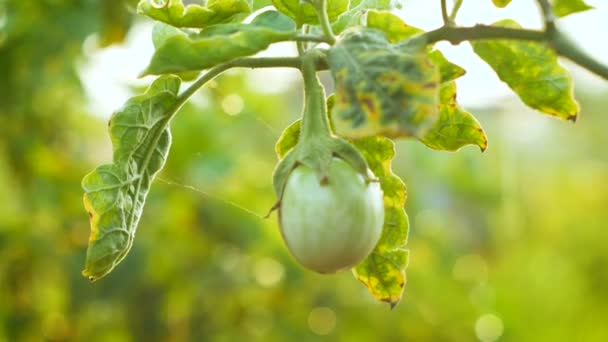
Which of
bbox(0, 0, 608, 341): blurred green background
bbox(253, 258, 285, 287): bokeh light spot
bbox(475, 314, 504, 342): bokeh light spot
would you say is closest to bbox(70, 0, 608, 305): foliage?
bbox(0, 0, 608, 341): blurred green background

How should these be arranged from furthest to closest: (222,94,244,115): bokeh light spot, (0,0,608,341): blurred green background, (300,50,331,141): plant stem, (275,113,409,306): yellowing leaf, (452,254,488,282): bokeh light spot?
(452,254,488,282): bokeh light spot, (222,94,244,115): bokeh light spot, (0,0,608,341): blurred green background, (275,113,409,306): yellowing leaf, (300,50,331,141): plant stem

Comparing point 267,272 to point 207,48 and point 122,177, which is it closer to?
point 122,177

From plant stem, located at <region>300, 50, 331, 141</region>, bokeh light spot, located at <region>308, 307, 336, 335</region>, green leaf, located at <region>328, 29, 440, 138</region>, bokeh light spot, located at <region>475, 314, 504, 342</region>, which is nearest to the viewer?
green leaf, located at <region>328, 29, 440, 138</region>

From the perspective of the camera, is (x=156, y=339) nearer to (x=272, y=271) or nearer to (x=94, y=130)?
(x=272, y=271)

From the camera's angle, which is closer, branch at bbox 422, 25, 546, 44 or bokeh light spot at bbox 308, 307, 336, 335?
branch at bbox 422, 25, 546, 44

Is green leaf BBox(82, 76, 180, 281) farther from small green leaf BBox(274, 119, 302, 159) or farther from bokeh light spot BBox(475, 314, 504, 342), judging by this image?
bokeh light spot BBox(475, 314, 504, 342)

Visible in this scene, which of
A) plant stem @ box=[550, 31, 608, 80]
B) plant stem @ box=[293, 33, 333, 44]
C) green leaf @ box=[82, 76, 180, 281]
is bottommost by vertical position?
green leaf @ box=[82, 76, 180, 281]

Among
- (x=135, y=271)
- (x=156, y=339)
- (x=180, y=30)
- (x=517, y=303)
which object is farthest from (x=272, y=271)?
(x=180, y=30)

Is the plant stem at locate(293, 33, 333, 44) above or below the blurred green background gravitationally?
above
